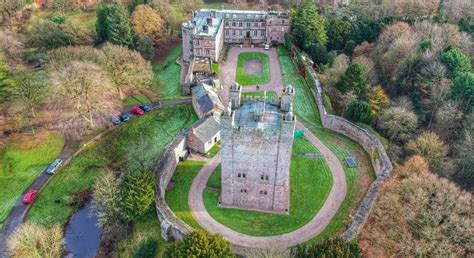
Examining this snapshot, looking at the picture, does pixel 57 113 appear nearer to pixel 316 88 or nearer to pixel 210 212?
pixel 210 212

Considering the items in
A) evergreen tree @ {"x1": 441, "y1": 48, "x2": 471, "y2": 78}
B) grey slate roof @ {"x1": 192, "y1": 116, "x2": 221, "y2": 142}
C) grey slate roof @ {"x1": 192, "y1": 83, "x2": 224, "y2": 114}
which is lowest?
grey slate roof @ {"x1": 192, "y1": 116, "x2": 221, "y2": 142}

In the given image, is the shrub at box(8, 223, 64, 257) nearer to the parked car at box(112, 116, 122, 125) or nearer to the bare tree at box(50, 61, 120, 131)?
the bare tree at box(50, 61, 120, 131)

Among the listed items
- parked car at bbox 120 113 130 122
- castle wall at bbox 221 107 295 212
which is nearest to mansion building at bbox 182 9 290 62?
parked car at bbox 120 113 130 122

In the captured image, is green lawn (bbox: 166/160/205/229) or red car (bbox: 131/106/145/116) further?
red car (bbox: 131/106/145/116)

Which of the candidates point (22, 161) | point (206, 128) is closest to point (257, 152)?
point (206, 128)

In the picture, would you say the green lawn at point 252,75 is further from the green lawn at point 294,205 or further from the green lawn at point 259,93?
the green lawn at point 294,205

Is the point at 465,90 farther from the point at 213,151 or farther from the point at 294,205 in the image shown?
the point at 213,151

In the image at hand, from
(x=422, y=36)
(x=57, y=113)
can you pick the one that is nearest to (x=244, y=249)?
(x=57, y=113)
